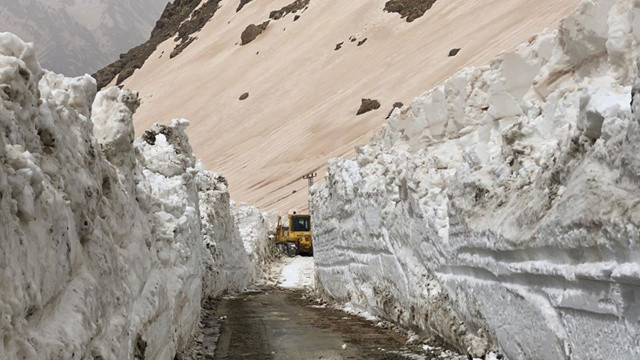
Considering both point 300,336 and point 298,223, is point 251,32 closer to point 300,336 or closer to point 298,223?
point 298,223

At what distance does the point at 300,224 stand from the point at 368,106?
13.6 m

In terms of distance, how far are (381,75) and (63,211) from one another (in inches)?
1822

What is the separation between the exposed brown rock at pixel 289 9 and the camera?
73.2m

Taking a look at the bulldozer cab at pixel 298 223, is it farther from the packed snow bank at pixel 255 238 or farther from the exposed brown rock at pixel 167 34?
the exposed brown rock at pixel 167 34

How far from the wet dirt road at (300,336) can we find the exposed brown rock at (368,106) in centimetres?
2971

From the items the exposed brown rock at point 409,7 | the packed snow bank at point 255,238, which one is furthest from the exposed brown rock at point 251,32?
the packed snow bank at point 255,238

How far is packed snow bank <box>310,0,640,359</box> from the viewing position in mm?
4965

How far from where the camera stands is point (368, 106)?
45.2 meters

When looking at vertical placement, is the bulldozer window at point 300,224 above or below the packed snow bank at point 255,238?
below

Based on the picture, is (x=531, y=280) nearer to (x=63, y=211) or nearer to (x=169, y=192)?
(x=63, y=211)

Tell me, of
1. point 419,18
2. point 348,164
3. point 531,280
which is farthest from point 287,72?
point 531,280

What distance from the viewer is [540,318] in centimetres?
612

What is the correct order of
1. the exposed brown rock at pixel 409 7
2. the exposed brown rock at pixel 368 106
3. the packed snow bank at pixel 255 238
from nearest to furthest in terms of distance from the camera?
the packed snow bank at pixel 255 238 → the exposed brown rock at pixel 368 106 → the exposed brown rock at pixel 409 7

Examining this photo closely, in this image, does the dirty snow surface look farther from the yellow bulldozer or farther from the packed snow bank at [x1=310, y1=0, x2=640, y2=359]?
the packed snow bank at [x1=310, y1=0, x2=640, y2=359]
